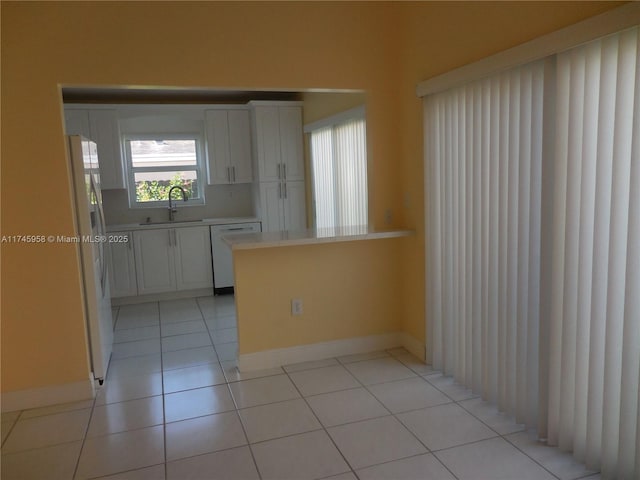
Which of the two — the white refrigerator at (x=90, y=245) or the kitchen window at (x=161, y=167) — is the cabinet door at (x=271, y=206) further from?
the white refrigerator at (x=90, y=245)

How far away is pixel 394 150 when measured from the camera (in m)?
3.61

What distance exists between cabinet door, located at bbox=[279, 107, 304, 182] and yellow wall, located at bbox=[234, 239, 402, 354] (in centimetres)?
237

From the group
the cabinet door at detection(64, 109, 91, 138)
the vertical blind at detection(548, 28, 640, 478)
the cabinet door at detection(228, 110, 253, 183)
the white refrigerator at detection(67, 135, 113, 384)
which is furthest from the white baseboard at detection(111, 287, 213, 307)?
the vertical blind at detection(548, 28, 640, 478)

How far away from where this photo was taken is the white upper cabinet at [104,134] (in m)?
5.29

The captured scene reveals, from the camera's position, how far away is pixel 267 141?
559 centimetres

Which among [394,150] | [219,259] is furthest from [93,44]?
[219,259]

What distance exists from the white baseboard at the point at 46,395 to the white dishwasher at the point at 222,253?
2.66m

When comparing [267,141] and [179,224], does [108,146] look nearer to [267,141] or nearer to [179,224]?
[179,224]

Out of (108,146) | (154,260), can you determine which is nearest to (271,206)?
(154,260)

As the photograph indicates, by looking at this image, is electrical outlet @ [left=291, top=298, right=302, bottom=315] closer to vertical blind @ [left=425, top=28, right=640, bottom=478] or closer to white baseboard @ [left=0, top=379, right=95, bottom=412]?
vertical blind @ [left=425, top=28, right=640, bottom=478]

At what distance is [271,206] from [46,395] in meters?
3.25

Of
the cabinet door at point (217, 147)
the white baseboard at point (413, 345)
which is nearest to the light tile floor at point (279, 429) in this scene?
the white baseboard at point (413, 345)

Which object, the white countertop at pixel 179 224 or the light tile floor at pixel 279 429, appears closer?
the light tile floor at pixel 279 429

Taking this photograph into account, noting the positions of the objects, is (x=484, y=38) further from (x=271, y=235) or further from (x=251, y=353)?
(x=251, y=353)
